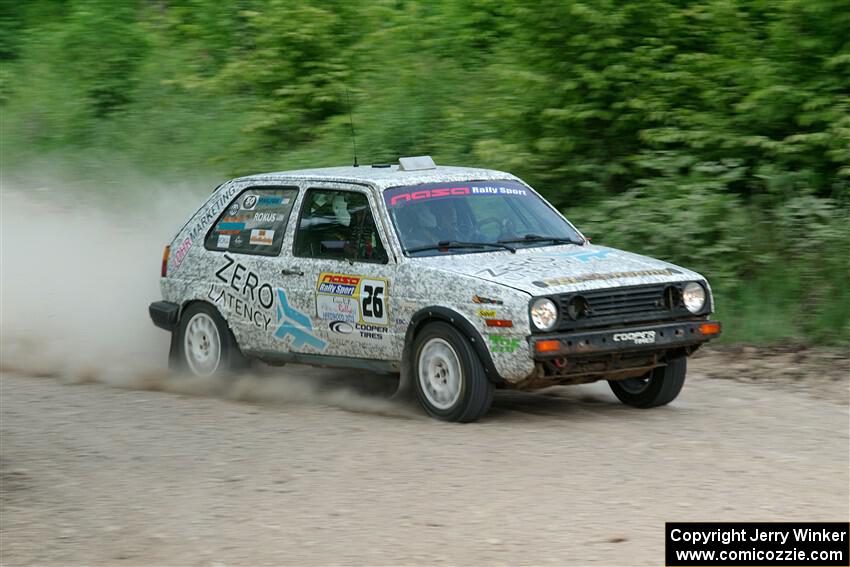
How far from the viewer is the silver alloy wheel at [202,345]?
32.8ft

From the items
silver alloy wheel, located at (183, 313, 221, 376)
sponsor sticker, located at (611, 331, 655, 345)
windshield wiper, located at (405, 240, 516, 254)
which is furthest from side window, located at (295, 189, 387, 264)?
sponsor sticker, located at (611, 331, 655, 345)

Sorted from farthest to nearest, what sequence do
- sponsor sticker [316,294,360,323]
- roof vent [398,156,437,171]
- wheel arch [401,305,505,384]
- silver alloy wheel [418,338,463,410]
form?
roof vent [398,156,437,171] < sponsor sticker [316,294,360,323] < silver alloy wheel [418,338,463,410] < wheel arch [401,305,505,384]

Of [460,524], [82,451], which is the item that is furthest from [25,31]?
[460,524]

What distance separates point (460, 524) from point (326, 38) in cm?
1300

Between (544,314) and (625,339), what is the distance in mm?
566

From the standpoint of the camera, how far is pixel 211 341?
10.0 metres

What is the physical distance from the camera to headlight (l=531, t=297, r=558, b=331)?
7.77m

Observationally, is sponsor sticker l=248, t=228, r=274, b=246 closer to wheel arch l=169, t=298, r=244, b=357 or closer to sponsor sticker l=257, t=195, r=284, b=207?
sponsor sticker l=257, t=195, r=284, b=207

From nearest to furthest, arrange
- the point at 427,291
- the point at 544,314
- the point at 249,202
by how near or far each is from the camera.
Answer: the point at 544,314
the point at 427,291
the point at 249,202

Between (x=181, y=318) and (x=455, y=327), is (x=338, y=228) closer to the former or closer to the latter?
(x=455, y=327)

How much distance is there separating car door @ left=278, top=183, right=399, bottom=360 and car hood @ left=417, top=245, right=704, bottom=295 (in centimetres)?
44

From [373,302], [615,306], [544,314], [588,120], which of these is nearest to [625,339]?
[615,306]

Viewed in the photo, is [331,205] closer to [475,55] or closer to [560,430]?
[560,430]

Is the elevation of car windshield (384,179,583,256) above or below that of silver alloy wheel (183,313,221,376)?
above
